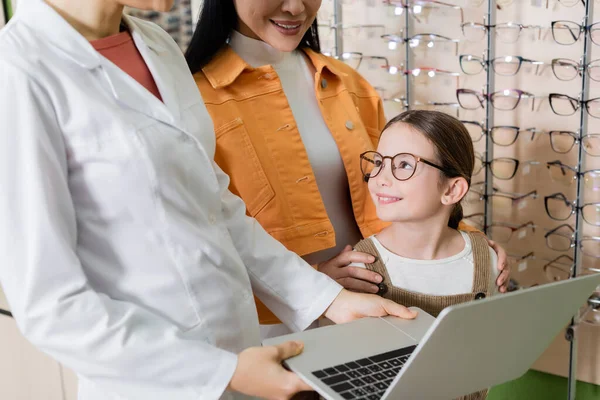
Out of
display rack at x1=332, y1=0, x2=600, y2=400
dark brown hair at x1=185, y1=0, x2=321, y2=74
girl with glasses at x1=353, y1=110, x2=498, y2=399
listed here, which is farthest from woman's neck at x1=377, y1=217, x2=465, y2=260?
display rack at x1=332, y1=0, x2=600, y2=400

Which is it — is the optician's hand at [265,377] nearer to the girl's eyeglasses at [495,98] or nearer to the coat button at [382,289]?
the coat button at [382,289]

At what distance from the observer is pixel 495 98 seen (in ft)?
7.10

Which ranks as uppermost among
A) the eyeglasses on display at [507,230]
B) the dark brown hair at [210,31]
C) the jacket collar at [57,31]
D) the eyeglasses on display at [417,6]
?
the jacket collar at [57,31]

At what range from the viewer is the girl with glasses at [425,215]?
1.42m

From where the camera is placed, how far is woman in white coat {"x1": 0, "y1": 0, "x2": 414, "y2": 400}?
840 mm

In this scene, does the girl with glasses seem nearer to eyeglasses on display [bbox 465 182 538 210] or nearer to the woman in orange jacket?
the woman in orange jacket

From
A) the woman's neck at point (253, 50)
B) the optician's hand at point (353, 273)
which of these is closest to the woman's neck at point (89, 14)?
the woman's neck at point (253, 50)

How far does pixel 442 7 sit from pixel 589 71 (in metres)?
0.54

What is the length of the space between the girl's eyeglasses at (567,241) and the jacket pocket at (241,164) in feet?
3.52

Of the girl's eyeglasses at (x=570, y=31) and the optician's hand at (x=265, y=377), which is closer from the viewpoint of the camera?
the optician's hand at (x=265, y=377)

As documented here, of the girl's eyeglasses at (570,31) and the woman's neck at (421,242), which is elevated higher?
the girl's eyeglasses at (570,31)

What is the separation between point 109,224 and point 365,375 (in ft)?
1.39

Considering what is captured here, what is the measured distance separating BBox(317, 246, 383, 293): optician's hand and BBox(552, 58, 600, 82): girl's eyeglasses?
0.97m

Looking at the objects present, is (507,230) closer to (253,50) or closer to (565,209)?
(565,209)
